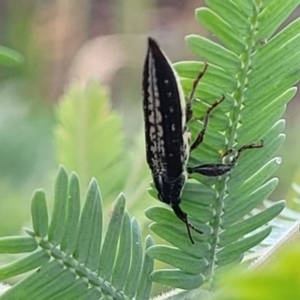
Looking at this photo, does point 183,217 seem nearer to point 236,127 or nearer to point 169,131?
point 236,127

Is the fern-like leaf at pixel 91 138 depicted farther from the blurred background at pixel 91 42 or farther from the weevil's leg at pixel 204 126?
the blurred background at pixel 91 42

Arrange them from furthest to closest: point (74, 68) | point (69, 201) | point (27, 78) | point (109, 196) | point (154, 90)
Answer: point (74, 68)
point (27, 78)
point (109, 196)
point (154, 90)
point (69, 201)

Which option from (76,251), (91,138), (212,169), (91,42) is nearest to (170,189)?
(212,169)

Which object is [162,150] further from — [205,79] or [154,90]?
[205,79]

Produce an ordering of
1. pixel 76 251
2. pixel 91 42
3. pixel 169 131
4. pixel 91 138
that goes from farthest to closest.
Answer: pixel 91 42 → pixel 91 138 → pixel 169 131 → pixel 76 251

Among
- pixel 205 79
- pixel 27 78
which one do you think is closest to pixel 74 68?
pixel 27 78


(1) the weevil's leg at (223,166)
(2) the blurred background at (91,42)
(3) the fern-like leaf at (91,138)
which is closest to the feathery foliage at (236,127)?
(1) the weevil's leg at (223,166)

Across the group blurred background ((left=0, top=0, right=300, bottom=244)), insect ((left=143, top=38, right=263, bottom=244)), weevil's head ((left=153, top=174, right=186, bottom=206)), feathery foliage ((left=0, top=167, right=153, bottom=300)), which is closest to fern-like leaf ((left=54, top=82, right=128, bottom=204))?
insect ((left=143, top=38, right=263, bottom=244))
